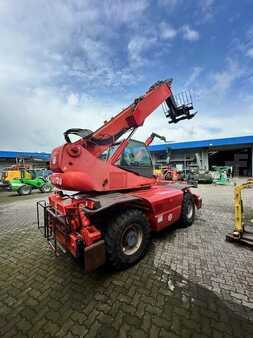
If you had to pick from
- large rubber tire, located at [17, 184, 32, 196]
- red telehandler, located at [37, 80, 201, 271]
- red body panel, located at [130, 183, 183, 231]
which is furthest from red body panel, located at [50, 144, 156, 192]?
large rubber tire, located at [17, 184, 32, 196]

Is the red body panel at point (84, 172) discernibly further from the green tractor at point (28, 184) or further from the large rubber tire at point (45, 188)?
the large rubber tire at point (45, 188)

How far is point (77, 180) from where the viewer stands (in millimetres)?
3332

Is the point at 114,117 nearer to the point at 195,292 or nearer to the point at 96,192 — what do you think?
the point at 96,192

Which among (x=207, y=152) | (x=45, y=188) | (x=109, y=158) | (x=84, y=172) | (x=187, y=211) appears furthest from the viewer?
(x=207, y=152)

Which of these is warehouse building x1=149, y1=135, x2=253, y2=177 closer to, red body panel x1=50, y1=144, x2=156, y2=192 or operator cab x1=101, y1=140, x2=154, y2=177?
operator cab x1=101, y1=140, x2=154, y2=177

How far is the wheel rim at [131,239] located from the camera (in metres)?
3.50

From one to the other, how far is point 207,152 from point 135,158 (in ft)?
92.1

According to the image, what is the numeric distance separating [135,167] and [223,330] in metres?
3.27

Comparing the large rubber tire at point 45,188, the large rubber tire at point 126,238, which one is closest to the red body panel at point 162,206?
the large rubber tire at point 126,238

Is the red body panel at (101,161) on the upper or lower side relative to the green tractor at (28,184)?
upper

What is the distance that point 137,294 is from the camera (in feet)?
8.94

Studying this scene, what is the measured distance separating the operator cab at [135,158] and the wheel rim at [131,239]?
4.69ft

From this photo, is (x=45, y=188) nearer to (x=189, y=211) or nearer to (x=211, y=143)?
(x=189, y=211)

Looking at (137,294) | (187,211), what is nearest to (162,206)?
(187,211)
